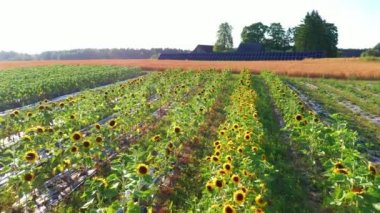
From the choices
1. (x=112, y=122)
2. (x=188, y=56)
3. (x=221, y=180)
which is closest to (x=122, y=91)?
(x=112, y=122)

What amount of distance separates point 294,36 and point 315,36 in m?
7.83

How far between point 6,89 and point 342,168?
1392cm

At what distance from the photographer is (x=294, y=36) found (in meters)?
71.9

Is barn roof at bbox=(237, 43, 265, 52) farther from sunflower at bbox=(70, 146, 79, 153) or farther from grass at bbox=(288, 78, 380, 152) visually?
sunflower at bbox=(70, 146, 79, 153)

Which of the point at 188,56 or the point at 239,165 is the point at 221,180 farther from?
the point at 188,56

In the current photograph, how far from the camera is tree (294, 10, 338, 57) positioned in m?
63.1

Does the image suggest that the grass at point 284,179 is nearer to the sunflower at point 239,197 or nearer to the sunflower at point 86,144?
the sunflower at point 239,197

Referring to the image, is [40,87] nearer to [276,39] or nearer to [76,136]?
[76,136]

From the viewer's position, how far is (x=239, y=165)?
5.76m

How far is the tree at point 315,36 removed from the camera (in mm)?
63125

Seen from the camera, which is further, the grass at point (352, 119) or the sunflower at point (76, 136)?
the grass at point (352, 119)

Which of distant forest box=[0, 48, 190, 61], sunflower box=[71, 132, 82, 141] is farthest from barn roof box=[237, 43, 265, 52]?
sunflower box=[71, 132, 82, 141]

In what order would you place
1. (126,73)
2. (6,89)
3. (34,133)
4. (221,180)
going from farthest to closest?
(126,73)
(6,89)
(34,133)
(221,180)

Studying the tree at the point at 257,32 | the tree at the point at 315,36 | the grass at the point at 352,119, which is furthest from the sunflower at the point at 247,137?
the tree at the point at 257,32
